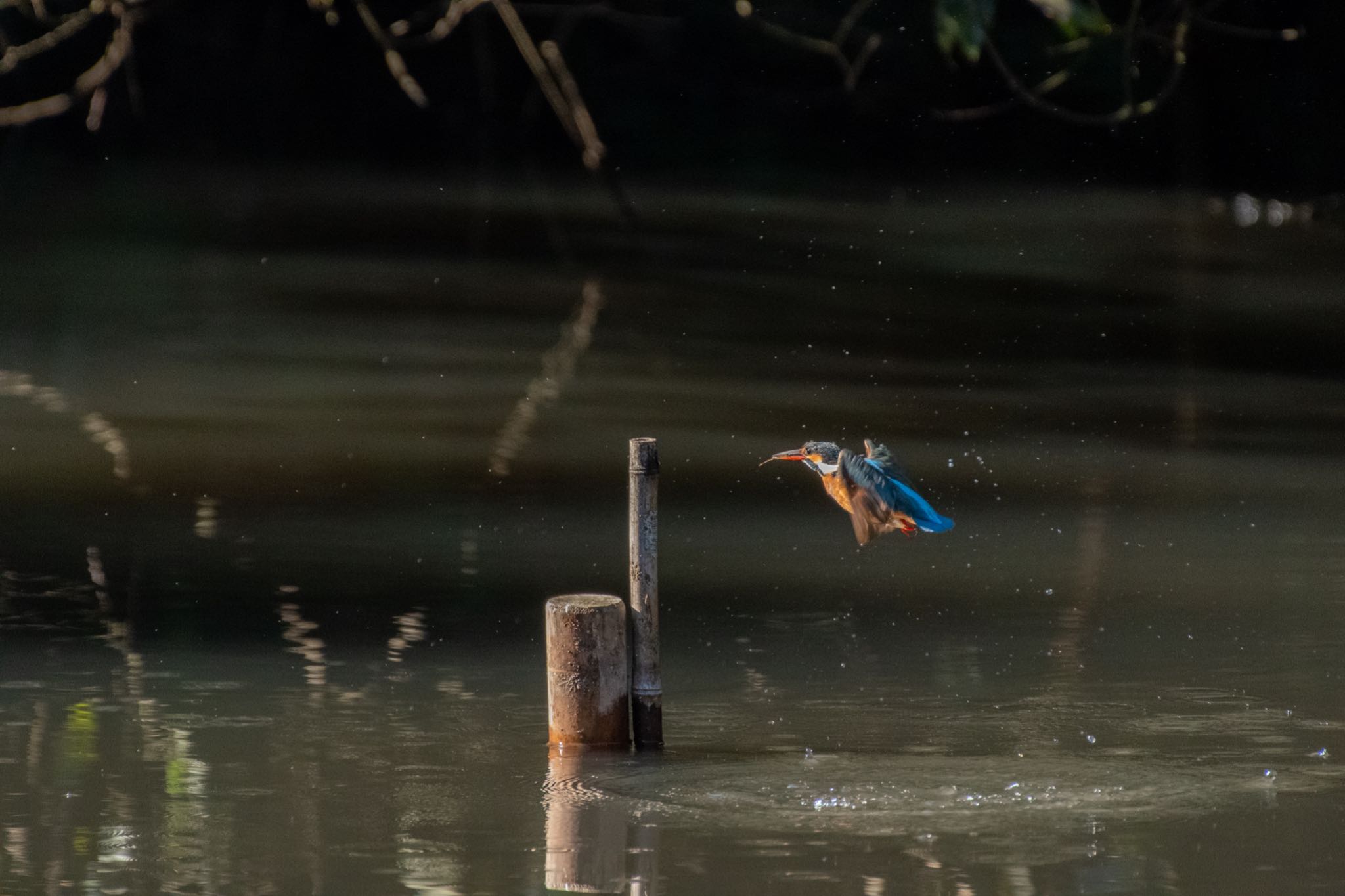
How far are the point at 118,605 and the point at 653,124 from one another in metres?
30.2

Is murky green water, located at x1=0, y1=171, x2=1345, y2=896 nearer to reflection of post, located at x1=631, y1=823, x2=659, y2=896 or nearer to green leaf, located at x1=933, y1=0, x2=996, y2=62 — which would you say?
reflection of post, located at x1=631, y1=823, x2=659, y2=896

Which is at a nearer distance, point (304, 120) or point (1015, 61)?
point (1015, 61)

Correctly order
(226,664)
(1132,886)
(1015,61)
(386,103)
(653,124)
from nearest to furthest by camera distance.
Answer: (1132,886) < (226,664) < (1015,61) < (653,124) < (386,103)

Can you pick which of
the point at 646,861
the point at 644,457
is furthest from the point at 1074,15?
the point at 646,861

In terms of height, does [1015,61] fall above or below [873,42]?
above

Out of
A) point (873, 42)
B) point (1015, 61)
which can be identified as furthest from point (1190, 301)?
point (873, 42)

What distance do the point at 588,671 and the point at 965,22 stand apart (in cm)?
295

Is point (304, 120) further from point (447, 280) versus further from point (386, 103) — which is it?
point (447, 280)

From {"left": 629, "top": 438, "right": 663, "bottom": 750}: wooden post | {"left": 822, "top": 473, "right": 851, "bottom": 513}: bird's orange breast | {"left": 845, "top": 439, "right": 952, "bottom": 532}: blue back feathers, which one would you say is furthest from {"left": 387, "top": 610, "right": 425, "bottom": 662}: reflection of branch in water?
{"left": 845, "top": 439, "right": 952, "bottom": 532}: blue back feathers

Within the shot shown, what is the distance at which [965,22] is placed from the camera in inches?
368

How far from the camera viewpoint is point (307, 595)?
14.5 metres

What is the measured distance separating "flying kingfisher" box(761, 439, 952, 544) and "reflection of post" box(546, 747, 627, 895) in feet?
4.34

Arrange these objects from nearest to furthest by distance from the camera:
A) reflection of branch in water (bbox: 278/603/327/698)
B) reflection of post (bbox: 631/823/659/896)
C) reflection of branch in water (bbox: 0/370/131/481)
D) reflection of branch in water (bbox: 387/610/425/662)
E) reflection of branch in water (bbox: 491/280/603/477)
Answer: reflection of post (bbox: 631/823/659/896)
reflection of branch in water (bbox: 278/603/327/698)
reflection of branch in water (bbox: 387/610/425/662)
reflection of branch in water (bbox: 0/370/131/481)
reflection of branch in water (bbox: 491/280/603/477)

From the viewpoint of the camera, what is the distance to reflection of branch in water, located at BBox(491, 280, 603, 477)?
19453 mm
